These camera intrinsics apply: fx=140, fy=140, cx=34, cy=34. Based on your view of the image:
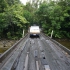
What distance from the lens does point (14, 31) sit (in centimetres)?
2867

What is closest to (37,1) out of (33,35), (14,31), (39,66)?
(14,31)

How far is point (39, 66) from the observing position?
7.78 metres

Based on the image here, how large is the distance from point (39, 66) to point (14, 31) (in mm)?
21502

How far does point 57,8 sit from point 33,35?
787cm

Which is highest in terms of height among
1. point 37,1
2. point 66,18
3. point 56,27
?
point 37,1

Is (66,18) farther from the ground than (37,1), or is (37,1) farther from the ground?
(37,1)

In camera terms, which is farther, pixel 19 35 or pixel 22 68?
pixel 19 35

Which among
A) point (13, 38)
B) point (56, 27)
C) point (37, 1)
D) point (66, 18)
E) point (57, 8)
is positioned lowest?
point (13, 38)

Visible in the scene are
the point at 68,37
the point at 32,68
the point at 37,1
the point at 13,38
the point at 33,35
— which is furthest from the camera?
the point at 37,1

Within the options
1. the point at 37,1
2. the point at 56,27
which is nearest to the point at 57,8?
the point at 56,27

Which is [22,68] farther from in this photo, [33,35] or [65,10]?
[65,10]

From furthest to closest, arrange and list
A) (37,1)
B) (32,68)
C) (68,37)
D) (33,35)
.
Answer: (37,1) → (68,37) → (33,35) → (32,68)

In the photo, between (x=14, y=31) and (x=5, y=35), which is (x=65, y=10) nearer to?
(x=14, y=31)

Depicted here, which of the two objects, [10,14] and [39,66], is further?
[10,14]
